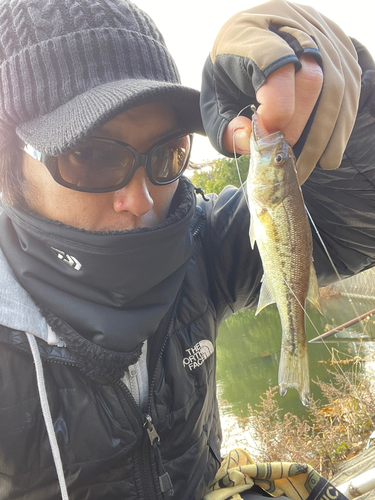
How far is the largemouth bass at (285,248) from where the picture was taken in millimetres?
1569

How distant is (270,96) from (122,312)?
3.24ft

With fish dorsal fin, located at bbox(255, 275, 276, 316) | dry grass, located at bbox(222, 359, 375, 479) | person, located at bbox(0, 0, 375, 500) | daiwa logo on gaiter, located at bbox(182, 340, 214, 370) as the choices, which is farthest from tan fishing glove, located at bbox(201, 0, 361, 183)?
dry grass, located at bbox(222, 359, 375, 479)

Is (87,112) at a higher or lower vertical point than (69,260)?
higher

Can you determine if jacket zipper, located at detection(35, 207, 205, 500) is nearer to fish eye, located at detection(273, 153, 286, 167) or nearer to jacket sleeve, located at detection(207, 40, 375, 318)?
jacket sleeve, located at detection(207, 40, 375, 318)

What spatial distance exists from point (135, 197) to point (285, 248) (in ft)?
2.23

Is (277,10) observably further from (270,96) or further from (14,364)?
(14,364)

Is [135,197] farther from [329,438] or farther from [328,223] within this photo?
[329,438]

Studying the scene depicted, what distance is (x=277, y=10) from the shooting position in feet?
4.55

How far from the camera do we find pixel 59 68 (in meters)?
1.54

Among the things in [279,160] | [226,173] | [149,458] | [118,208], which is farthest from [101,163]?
[226,173]

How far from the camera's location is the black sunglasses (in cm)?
154

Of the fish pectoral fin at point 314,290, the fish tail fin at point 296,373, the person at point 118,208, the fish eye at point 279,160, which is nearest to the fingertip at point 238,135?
the person at point 118,208

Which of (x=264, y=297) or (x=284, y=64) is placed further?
(x=264, y=297)

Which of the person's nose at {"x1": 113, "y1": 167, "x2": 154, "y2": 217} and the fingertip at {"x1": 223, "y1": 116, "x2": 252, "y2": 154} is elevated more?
the fingertip at {"x1": 223, "y1": 116, "x2": 252, "y2": 154}
